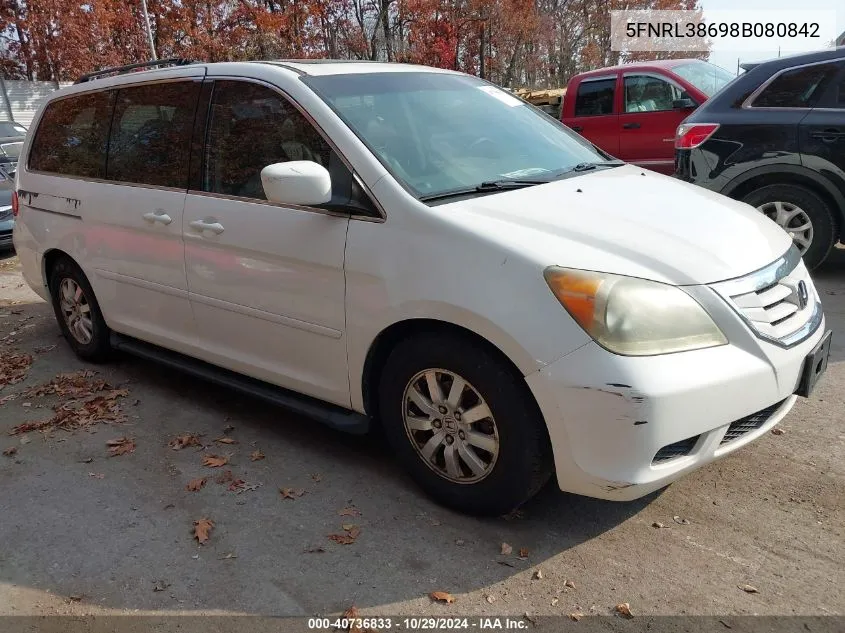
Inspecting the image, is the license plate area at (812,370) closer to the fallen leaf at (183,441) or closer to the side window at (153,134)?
the fallen leaf at (183,441)

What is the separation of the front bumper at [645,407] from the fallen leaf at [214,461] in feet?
5.77

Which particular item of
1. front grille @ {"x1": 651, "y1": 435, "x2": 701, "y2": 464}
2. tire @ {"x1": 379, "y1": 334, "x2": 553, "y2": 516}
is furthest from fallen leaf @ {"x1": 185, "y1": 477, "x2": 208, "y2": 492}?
front grille @ {"x1": 651, "y1": 435, "x2": 701, "y2": 464}

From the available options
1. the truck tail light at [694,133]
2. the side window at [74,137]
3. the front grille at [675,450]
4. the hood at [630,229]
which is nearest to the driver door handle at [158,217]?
the side window at [74,137]

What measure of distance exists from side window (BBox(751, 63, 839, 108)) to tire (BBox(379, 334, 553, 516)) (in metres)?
4.78

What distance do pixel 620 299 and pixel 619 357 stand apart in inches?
7.9

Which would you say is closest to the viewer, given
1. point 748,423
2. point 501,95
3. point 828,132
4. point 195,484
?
point 748,423

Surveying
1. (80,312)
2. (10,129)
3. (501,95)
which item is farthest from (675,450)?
(10,129)

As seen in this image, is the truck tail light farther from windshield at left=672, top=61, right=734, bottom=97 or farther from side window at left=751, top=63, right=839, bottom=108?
windshield at left=672, top=61, right=734, bottom=97

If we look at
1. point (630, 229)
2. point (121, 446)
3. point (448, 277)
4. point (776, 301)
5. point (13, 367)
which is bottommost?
point (121, 446)

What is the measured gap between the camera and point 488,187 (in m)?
3.18

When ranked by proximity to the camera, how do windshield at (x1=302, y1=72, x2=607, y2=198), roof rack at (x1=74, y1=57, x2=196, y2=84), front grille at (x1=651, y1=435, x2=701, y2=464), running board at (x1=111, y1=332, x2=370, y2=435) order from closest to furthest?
1. front grille at (x1=651, y1=435, x2=701, y2=464)
2. windshield at (x1=302, y1=72, x2=607, y2=198)
3. running board at (x1=111, y1=332, x2=370, y2=435)
4. roof rack at (x1=74, y1=57, x2=196, y2=84)

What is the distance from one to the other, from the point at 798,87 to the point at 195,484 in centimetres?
562

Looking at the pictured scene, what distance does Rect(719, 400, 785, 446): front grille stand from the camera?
2705 mm

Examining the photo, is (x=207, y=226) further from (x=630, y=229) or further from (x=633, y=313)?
(x=633, y=313)
